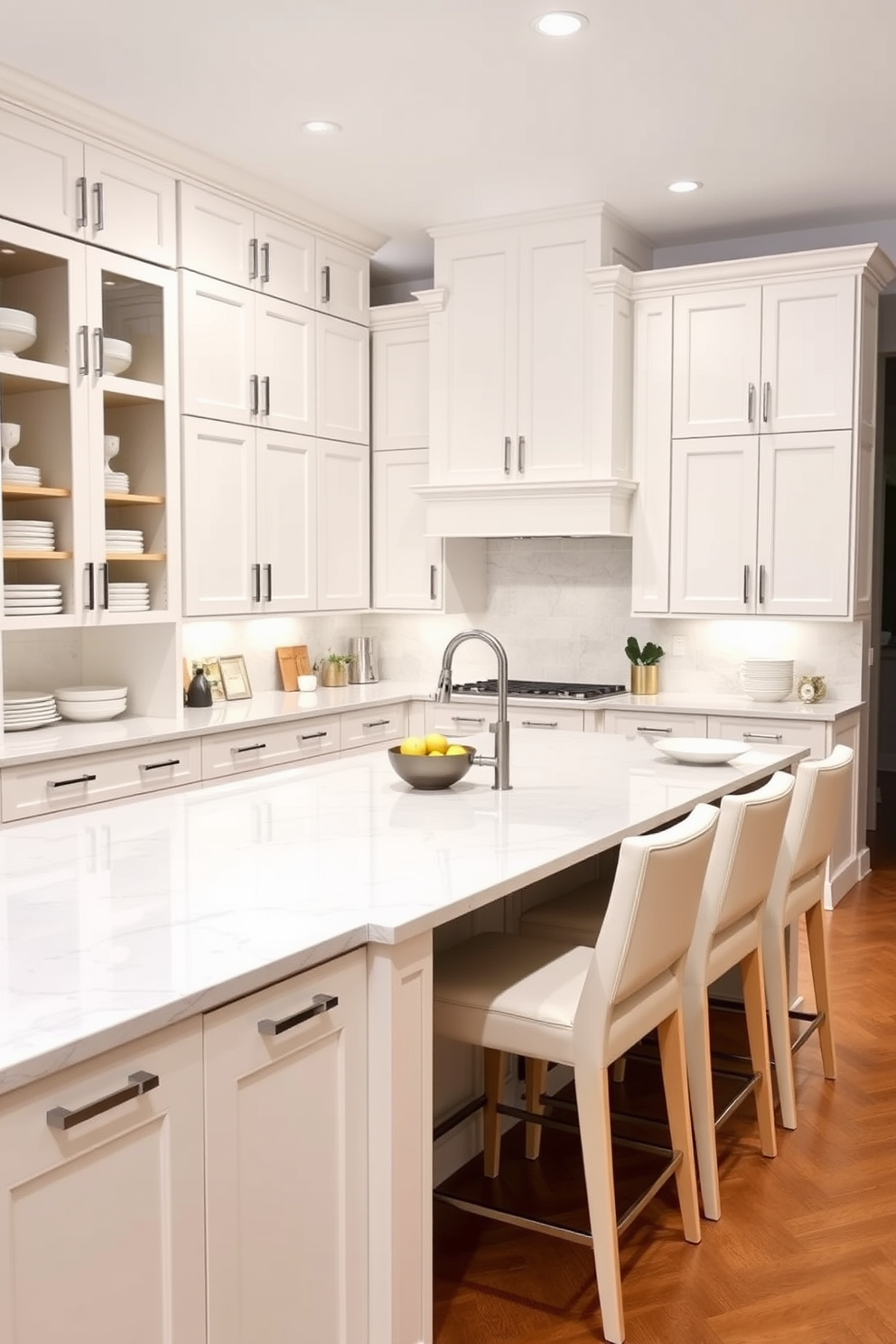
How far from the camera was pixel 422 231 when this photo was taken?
5844 mm

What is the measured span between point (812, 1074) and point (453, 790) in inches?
54.8

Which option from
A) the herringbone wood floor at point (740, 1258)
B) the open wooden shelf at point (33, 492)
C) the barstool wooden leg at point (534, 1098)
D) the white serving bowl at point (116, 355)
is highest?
the white serving bowl at point (116, 355)

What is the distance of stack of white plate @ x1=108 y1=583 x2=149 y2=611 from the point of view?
4.52 m

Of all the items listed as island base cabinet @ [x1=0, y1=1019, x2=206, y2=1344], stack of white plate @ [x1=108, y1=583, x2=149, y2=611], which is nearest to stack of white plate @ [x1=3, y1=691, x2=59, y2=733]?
stack of white plate @ [x1=108, y1=583, x2=149, y2=611]

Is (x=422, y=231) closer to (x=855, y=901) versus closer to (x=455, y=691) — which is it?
(x=455, y=691)

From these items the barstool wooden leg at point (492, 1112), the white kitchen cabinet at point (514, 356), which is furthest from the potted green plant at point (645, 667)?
the barstool wooden leg at point (492, 1112)

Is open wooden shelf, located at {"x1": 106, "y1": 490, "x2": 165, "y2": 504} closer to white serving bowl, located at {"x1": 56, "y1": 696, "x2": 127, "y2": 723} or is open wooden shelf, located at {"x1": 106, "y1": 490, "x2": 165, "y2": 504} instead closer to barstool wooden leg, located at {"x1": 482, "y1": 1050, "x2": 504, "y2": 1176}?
white serving bowl, located at {"x1": 56, "y1": 696, "x2": 127, "y2": 723}

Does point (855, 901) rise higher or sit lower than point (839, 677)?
Result: lower

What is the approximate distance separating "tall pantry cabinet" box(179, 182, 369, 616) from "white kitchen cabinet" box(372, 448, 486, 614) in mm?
83

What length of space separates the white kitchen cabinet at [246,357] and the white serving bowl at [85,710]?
4.00ft

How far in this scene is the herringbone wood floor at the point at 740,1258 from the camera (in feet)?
7.64

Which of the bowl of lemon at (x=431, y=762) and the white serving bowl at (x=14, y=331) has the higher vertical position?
the white serving bowl at (x=14, y=331)

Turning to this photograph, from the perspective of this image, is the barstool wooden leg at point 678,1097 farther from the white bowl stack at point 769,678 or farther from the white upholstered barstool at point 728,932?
the white bowl stack at point 769,678

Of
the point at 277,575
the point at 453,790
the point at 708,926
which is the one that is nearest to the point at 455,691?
the point at 277,575
